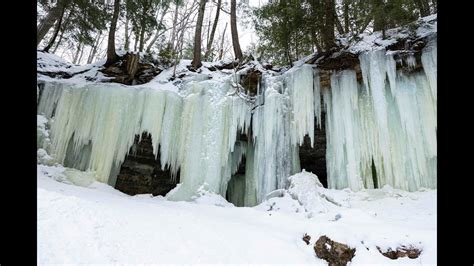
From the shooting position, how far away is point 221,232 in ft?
18.2

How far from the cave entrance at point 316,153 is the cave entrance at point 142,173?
174 inches

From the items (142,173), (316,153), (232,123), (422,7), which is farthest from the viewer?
(142,173)

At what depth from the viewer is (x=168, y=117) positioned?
31.4 feet

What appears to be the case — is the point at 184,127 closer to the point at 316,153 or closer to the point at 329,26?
the point at 316,153

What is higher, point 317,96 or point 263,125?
point 317,96

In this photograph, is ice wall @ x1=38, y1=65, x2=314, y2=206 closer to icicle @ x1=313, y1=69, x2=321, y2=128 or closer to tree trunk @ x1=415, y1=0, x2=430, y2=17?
icicle @ x1=313, y1=69, x2=321, y2=128

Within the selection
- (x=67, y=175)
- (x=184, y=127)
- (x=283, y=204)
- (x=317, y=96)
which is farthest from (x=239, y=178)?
(x=67, y=175)

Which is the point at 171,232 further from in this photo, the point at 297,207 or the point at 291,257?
the point at 297,207

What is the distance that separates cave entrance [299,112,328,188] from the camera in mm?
10156

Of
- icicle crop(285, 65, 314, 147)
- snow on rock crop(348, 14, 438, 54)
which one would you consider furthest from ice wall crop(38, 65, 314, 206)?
snow on rock crop(348, 14, 438, 54)

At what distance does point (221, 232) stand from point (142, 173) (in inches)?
242

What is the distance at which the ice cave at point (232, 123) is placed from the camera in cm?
854
